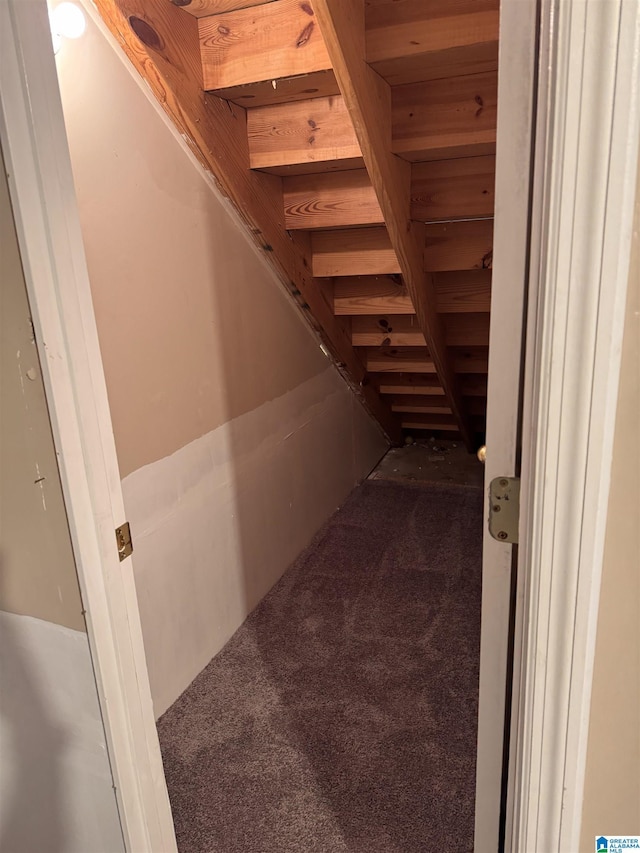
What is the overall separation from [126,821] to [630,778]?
86 centimetres

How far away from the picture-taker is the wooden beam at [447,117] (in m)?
1.70

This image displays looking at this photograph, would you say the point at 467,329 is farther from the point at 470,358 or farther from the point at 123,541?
the point at 123,541

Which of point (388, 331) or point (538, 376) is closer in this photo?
point (538, 376)

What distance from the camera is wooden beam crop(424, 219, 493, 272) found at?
86.3 inches

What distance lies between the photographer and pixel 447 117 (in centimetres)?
177

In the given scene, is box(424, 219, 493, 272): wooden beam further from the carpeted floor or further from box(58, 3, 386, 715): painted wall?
the carpeted floor

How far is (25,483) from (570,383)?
2.67ft

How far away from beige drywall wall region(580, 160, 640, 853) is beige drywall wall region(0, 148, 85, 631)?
0.77 m

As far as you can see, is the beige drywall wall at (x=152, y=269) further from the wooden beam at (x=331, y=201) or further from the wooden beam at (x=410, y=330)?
the wooden beam at (x=410, y=330)

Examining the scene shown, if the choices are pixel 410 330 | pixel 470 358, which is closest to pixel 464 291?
pixel 410 330

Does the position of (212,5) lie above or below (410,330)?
above

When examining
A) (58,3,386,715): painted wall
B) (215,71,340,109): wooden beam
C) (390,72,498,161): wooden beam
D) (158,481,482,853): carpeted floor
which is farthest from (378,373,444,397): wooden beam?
(215,71,340,109): wooden beam

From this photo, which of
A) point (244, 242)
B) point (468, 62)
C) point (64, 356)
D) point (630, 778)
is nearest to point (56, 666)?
point (64, 356)

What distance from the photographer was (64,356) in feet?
2.89
